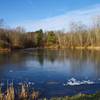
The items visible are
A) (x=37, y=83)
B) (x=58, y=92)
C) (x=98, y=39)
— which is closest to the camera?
(x=58, y=92)

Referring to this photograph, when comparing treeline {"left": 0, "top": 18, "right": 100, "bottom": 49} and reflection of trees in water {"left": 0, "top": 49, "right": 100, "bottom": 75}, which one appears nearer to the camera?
reflection of trees in water {"left": 0, "top": 49, "right": 100, "bottom": 75}

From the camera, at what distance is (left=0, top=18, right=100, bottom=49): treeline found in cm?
6524

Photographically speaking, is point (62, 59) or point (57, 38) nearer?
point (62, 59)

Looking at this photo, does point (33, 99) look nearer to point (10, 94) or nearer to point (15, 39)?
point (10, 94)

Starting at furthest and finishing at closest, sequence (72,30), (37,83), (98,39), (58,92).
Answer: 1. (72,30)
2. (98,39)
3. (37,83)
4. (58,92)

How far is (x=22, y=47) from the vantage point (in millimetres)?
67688

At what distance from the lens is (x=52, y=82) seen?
16844 millimetres

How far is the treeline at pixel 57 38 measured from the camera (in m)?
65.2

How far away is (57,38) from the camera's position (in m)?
80.4

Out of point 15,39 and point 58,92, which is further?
point 15,39

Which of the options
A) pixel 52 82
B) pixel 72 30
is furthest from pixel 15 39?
pixel 52 82

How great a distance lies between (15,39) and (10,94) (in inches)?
2123

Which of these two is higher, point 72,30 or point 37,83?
point 72,30

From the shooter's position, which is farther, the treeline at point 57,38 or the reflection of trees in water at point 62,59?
the treeline at point 57,38
